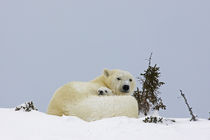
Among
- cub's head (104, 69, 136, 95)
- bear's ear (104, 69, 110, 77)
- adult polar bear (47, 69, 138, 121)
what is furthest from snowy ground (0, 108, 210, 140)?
bear's ear (104, 69, 110, 77)

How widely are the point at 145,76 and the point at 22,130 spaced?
4823mm

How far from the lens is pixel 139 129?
16.8ft

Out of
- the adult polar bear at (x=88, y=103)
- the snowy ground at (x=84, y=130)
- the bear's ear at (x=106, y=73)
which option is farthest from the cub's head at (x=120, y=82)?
the snowy ground at (x=84, y=130)

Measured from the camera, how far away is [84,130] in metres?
5.13

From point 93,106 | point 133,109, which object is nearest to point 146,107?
point 133,109

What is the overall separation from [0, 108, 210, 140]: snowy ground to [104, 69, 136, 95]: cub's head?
388cm

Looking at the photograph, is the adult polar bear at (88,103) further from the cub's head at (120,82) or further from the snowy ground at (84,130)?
the snowy ground at (84,130)

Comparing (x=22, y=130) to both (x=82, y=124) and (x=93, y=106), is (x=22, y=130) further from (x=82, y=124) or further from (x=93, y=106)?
(x=93, y=106)

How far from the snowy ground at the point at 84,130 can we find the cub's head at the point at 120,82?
12.7ft

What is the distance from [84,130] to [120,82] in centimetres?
465

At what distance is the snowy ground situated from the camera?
183 inches

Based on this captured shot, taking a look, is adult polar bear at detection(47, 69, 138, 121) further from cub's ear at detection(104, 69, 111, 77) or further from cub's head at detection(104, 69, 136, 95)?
cub's ear at detection(104, 69, 111, 77)

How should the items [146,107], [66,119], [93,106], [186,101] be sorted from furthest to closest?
1. [146,107]
2. [93,106]
3. [186,101]
4. [66,119]

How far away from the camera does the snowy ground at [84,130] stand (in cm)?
466
